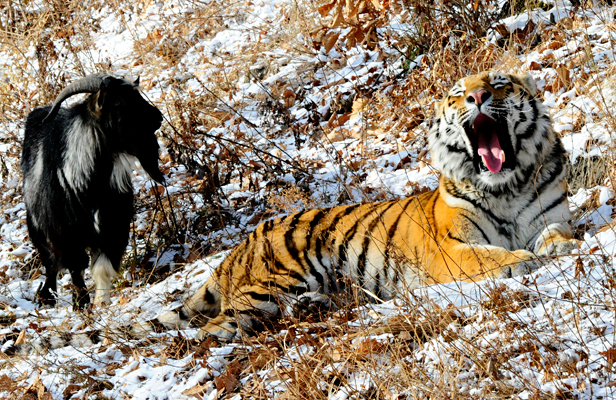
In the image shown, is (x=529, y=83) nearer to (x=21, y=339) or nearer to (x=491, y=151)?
(x=491, y=151)

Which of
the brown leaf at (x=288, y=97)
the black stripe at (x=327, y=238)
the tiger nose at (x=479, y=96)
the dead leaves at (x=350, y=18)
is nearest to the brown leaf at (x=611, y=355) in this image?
the tiger nose at (x=479, y=96)

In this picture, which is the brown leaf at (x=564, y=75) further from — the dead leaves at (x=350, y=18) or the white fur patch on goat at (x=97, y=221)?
the white fur patch on goat at (x=97, y=221)

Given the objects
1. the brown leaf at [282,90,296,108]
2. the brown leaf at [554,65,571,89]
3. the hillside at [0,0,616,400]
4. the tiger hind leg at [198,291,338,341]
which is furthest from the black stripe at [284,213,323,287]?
the brown leaf at [282,90,296,108]

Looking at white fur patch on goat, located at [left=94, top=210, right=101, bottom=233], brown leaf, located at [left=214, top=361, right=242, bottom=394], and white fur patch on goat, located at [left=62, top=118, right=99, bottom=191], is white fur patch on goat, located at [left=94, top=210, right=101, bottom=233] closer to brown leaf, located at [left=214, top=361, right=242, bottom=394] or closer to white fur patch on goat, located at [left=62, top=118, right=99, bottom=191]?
white fur patch on goat, located at [left=62, top=118, right=99, bottom=191]

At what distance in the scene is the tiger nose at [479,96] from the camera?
4.02m

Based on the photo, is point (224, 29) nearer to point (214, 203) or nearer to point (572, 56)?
point (214, 203)

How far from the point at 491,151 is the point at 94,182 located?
356 centimetres

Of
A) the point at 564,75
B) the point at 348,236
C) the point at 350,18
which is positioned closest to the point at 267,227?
the point at 348,236

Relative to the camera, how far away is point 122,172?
5.87 m

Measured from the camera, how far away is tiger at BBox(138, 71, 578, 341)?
13.0 ft

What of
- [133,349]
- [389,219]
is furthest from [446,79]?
[133,349]

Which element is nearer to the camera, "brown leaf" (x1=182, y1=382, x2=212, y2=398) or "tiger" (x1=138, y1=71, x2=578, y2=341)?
"brown leaf" (x1=182, y1=382, x2=212, y2=398)

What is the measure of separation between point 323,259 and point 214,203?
2.52m

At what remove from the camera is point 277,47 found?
938 cm
